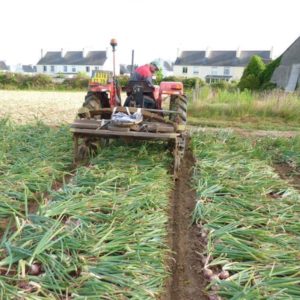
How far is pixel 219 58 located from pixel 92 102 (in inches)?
2144

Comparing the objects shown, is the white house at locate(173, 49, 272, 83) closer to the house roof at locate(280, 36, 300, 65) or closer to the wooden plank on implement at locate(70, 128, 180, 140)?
the house roof at locate(280, 36, 300, 65)

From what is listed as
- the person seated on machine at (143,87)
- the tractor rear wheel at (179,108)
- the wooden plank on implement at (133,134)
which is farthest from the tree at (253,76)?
the wooden plank on implement at (133,134)

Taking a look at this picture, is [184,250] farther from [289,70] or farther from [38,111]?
[289,70]

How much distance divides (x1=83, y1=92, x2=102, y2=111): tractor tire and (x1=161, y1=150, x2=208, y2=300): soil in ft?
6.50

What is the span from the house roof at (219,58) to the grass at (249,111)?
44776 mm

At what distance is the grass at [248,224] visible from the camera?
8.25ft

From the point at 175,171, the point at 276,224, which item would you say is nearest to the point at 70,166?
the point at 175,171

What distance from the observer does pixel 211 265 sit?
2.79 meters

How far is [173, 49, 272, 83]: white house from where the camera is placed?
5522 cm

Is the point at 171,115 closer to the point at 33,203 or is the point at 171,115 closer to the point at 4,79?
the point at 33,203

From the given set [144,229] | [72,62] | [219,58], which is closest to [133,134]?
[144,229]

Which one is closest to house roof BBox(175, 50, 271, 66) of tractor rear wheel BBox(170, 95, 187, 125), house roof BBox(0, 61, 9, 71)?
house roof BBox(0, 61, 9, 71)

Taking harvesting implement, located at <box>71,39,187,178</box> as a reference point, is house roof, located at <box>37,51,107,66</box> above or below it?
below

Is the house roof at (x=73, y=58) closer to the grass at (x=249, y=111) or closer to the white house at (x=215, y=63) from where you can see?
the white house at (x=215, y=63)
